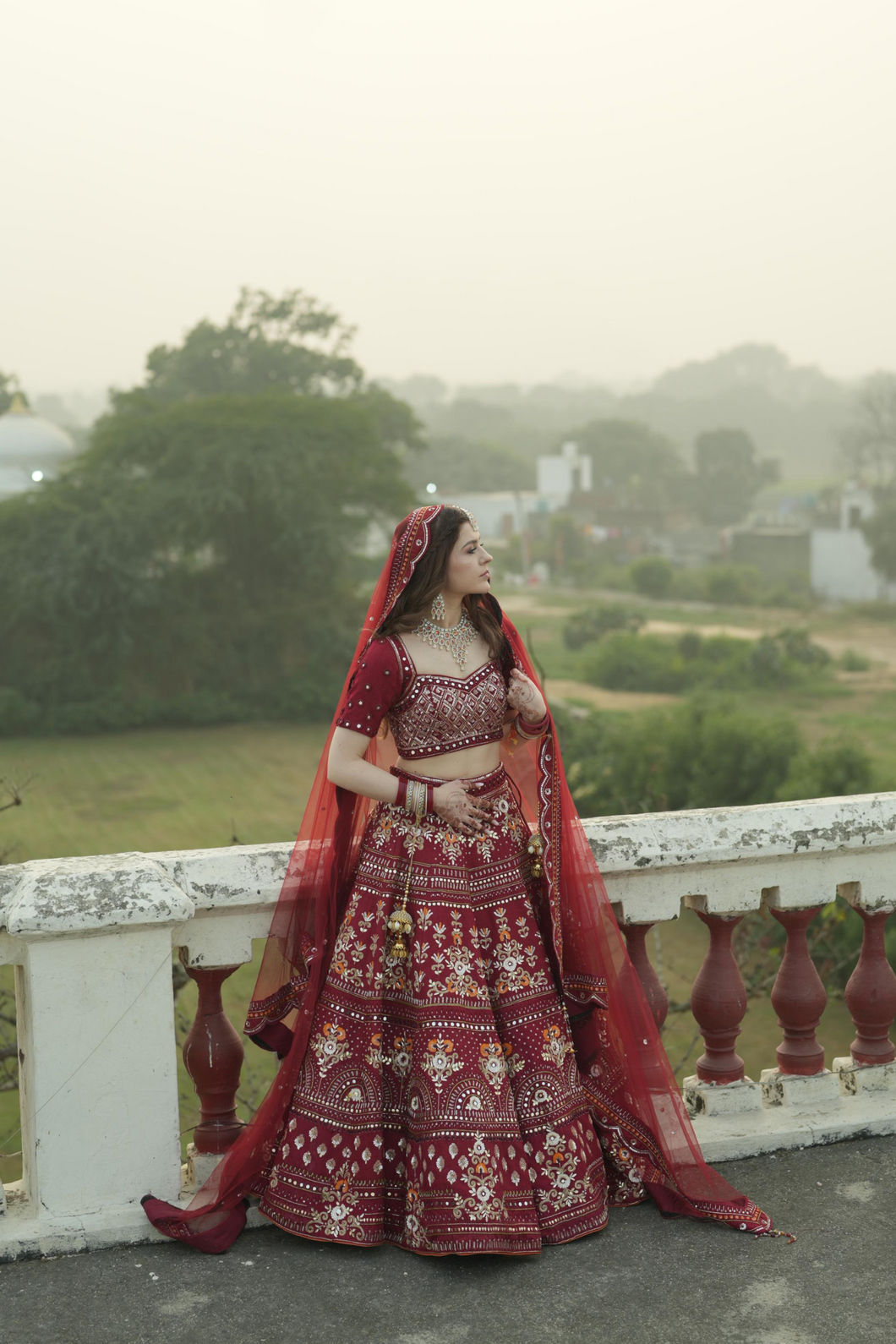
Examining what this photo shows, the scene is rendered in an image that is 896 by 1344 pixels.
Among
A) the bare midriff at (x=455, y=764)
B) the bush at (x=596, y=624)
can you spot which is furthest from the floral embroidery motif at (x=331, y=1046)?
the bush at (x=596, y=624)

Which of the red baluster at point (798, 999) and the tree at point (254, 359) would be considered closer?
→ the red baluster at point (798, 999)

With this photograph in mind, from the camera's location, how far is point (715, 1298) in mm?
2139

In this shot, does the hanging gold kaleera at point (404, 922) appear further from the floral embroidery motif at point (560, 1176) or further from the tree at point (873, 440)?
the tree at point (873, 440)

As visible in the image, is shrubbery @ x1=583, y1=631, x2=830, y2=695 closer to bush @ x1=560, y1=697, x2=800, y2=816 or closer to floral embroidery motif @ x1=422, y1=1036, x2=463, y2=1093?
bush @ x1=560, y1=697, x2=800, y2=816

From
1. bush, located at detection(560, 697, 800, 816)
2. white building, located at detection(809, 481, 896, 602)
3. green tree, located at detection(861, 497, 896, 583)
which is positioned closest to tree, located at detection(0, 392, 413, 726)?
bush, located at detection(560, 697, 800, 816)

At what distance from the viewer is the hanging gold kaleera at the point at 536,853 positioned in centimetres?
253

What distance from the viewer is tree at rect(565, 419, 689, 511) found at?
74.9 m

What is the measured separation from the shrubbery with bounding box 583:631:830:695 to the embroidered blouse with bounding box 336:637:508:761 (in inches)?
1702

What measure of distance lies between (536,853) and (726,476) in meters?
75.2

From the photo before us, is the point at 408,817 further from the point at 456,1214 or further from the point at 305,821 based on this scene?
the point at 456,1214

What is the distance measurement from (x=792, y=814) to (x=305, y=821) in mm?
1006

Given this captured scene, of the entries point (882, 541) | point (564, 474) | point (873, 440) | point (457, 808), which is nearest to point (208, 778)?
point (457, 808)

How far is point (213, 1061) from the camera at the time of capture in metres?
2.47

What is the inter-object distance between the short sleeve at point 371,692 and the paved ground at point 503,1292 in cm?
94
